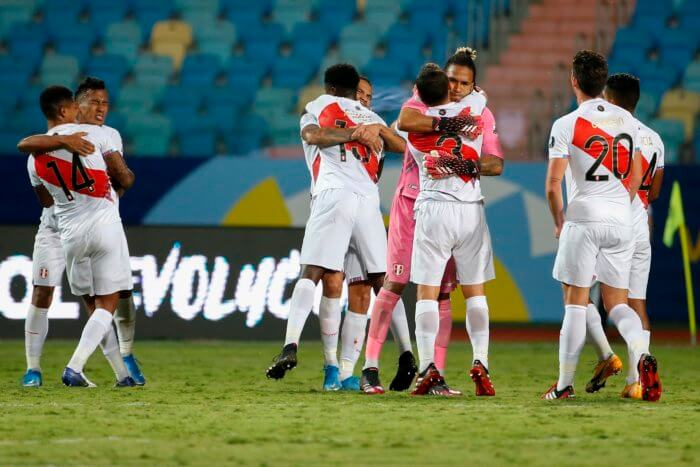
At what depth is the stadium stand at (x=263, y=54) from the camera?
1616cm

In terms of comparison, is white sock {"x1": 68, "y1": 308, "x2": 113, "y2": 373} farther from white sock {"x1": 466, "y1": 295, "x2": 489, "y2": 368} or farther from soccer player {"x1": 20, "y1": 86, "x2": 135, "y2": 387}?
white sock {"x1": 466, "y1": 295, "x2": 489, "y2": 368}

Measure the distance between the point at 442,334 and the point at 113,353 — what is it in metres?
2.21

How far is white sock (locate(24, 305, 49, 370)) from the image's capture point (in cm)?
870

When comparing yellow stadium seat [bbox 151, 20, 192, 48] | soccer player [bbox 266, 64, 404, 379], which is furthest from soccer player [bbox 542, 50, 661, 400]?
yellow stadium seat [bbox 151, 20, 192, 48]

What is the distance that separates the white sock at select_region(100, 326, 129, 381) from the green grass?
16cm

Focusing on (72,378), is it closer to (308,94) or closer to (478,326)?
(478,326)

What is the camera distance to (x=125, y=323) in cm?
873

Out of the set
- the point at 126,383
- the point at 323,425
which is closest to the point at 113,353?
the point at 126,383

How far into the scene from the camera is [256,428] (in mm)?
6055

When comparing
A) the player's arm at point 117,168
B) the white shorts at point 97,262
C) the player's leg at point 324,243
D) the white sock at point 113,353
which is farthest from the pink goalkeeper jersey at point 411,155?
the white sock at point 113,353

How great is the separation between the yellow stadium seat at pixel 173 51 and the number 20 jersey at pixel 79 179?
31.5 feet

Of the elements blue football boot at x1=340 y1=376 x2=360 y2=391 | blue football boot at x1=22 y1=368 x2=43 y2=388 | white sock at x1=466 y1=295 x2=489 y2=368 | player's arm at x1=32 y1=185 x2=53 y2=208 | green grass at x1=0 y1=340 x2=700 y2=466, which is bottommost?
blue football boot at x1=22 y1=368 x2=43 y2=388

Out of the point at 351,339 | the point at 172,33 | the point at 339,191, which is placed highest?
the point at 172,33

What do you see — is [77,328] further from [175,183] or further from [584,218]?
[584,218]
